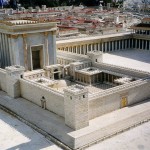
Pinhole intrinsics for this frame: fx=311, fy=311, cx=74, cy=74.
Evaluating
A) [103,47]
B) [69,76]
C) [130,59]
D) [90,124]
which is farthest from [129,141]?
[103,47]

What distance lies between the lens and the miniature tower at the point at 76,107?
2327 cm

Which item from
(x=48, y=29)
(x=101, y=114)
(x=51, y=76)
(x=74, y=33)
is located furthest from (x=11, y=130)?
(x=74, y=33)

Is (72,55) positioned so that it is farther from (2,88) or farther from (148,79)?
(148,79)

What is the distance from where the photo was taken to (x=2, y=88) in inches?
1356

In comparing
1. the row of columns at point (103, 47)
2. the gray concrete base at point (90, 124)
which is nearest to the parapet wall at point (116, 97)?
the gray concrete base at point (90, 124)

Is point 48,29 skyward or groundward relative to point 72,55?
skyward

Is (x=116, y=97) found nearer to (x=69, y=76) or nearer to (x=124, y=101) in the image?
(x=124, y=101)

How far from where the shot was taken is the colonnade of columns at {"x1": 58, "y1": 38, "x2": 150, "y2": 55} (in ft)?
160

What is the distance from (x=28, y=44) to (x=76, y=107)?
14.7m

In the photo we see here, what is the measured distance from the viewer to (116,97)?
2698cm

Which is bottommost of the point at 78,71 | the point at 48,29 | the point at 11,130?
the point at 11,130

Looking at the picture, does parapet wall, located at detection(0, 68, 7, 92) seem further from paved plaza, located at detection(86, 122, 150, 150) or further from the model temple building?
paved plaza, located at detection(86, 122, 150, 150)

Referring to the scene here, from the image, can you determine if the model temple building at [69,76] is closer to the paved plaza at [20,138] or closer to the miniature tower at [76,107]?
the miniature tower at [76,107]

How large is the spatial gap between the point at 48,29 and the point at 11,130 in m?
15.0
